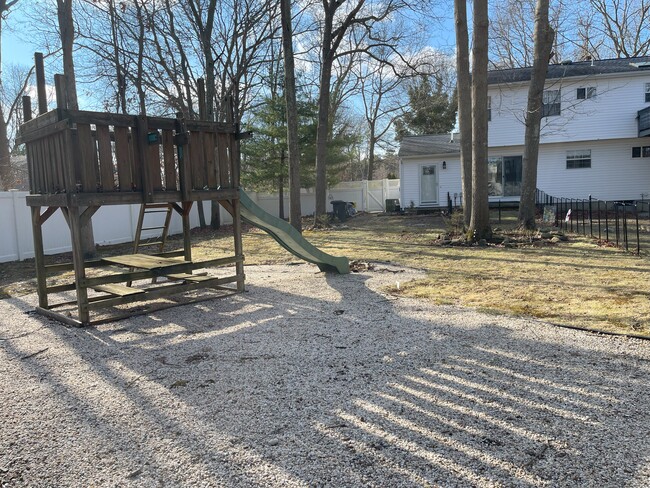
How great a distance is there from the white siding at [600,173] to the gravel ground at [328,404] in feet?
60.7

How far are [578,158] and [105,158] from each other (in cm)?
2107

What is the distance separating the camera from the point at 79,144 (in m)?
5.41

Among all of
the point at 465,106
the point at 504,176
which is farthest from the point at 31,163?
the point at 504,176

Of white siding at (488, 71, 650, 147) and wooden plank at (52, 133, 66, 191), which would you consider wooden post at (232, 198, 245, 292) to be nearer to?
wooden plank at (52, 133, 66, 191)

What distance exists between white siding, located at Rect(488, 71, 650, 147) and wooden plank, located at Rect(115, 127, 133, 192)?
1815cm

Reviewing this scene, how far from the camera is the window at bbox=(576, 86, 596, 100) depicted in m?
20.6

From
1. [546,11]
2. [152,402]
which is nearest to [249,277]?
[152,402]

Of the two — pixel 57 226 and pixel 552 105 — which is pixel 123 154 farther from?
pixel 552 105

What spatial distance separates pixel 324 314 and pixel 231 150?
2.88 m

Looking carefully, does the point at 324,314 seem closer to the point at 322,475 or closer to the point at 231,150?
the point at 231,150

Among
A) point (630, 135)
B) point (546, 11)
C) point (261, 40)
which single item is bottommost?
point (630, 135)

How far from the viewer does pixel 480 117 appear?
11.3 m

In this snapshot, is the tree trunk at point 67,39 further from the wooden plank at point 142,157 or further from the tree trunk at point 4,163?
the wooden plank at point 142,157

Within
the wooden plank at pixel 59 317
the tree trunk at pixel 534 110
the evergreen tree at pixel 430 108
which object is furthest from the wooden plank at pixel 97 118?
the evergreen tree at pixel 430 108
